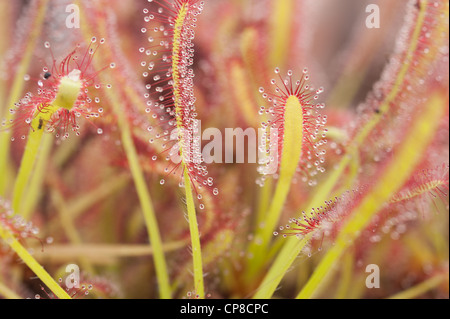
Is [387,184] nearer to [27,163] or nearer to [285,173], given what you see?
[285,173]

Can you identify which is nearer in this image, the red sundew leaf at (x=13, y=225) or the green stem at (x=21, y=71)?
the red sundew leaf at (x=13, y=225)

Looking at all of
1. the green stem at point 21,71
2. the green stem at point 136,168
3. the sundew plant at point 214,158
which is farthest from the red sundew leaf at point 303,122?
the green stem at point 21,71

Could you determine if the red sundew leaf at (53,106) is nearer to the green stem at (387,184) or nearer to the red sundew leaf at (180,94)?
the red sundew leaf at (180,94)

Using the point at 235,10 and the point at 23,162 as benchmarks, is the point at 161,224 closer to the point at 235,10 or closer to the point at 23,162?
the point at 23,162

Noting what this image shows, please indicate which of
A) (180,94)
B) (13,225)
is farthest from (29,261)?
(180,94)

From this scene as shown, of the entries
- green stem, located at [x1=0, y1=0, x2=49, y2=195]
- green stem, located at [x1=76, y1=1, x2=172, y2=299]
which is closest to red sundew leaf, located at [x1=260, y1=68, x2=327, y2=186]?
green stem, located at [x1=76, y1=1, x2=172, y2=299]

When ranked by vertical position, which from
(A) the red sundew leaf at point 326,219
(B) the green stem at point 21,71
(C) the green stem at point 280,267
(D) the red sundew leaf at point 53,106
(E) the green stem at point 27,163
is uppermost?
(B) the green stem at point 21,71

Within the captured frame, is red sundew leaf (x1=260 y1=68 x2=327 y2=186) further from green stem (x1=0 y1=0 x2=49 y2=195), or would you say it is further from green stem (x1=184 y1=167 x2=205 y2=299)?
green stem (x1=0 y1=0 x2=49 y2=195)
